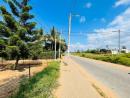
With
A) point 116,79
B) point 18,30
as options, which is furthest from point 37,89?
point 18,30

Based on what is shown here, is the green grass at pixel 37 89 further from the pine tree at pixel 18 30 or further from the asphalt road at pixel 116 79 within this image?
the pine tree at pixel 18 30

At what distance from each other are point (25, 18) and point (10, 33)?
345 centimetres

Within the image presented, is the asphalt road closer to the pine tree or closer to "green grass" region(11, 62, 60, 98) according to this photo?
"green grass" region(11, 62, 60, 98)

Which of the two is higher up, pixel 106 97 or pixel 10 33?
pixel 10 33

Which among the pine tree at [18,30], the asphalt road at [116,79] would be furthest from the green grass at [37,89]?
the pine tree at [18,30]

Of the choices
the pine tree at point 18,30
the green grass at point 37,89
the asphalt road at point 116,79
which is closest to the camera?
the green grass at point 37,89

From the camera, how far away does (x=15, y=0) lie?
1273 inches

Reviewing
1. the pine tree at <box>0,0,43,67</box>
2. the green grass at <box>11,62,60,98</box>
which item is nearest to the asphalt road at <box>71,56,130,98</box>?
the green grass at <box>11,62,60,98</box>

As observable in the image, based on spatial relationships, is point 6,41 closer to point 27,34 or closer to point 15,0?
point 27,34

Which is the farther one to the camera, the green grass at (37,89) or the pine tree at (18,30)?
the pine tree at (18,30)

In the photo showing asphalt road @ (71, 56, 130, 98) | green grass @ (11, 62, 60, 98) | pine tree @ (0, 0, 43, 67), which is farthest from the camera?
pine tree @ (0, 0, 43, 67)

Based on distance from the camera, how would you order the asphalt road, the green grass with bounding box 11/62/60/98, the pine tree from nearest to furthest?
the green grass with bounding box 11/62/60/98 < the asphalt road < the pine tree

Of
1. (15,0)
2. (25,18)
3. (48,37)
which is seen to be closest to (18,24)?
(25,18)

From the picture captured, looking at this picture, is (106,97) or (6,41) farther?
(6,41)
